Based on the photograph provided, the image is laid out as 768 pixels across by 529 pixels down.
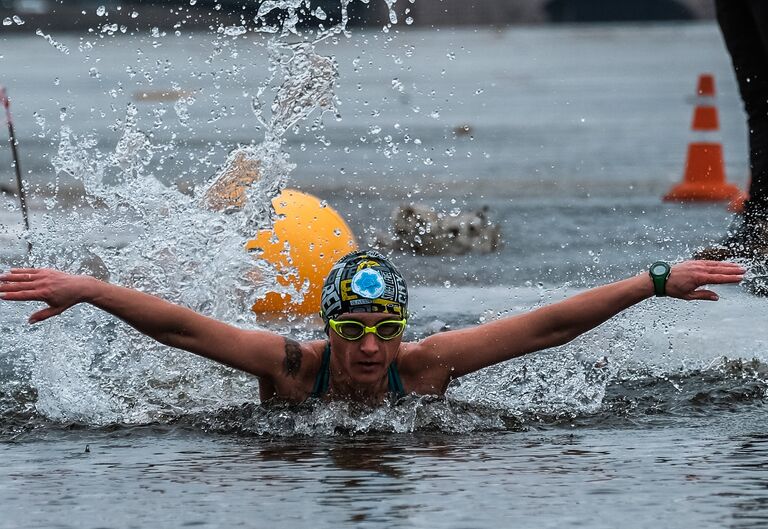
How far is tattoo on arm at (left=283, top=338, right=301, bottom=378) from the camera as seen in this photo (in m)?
6.64

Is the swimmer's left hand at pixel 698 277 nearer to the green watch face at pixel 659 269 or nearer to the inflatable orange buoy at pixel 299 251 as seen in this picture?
the green watch face at pixel 659 269

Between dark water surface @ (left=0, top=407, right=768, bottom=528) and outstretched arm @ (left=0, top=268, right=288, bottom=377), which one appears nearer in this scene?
dark water surface @ (left=0, top=407, right=768, bottom=528)

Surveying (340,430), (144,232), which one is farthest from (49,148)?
(340,430)

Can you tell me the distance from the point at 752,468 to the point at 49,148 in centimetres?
1864

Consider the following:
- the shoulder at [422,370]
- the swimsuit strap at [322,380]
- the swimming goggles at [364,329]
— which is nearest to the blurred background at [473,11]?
the shoulder at [422,370]

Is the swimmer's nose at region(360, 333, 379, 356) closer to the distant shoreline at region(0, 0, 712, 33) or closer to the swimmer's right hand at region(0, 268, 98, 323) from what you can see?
the swimmer's right hand at region(0, 268, 98, 323)

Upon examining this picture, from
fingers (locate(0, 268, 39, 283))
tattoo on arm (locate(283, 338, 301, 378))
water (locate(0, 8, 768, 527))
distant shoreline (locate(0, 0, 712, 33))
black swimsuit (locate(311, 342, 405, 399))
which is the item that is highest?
distant shoreline (locate(0, 0, 712, 33))

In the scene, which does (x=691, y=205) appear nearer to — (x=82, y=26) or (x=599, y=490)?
(x=599, y=490)

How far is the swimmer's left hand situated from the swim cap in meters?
1.08

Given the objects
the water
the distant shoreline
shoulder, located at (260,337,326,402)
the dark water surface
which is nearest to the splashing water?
the water

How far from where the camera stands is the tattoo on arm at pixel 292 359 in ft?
21.8

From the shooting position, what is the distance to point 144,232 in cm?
897

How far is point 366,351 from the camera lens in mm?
6352

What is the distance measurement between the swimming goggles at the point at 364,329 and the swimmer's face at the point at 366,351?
0.5 inches
